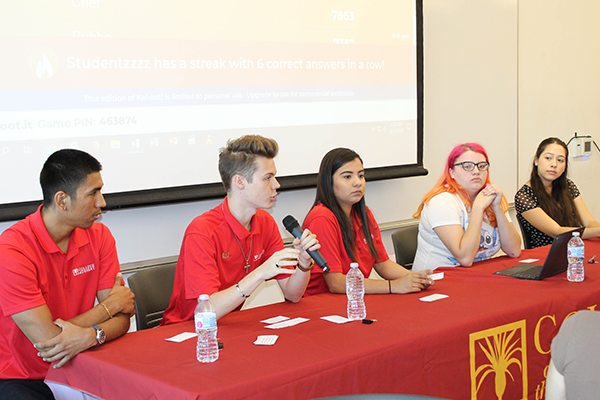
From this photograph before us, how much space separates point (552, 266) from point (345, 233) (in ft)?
3.05

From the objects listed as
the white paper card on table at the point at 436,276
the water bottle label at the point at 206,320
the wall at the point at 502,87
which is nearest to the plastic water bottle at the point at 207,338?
the water bottle label at the point at 206,320

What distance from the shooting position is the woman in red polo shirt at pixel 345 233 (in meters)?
2.36

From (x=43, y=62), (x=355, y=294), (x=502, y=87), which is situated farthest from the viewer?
(x=502, y=87)

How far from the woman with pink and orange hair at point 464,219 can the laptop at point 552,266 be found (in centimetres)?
28

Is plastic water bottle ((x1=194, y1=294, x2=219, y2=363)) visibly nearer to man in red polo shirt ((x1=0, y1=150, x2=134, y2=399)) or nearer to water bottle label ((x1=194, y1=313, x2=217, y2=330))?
water bottle label ((x1=194, y1=313, x2=217, y2=330))

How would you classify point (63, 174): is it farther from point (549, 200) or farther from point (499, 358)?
point (549, 200)

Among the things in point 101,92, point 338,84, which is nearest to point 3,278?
point 101,92

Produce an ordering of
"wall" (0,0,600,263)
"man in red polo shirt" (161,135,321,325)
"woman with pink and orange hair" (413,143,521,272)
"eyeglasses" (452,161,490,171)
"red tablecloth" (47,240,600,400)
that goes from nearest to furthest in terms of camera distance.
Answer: "red tablecloth" (47,240,600,400) < "man in red polo shirt" (161,135,321,325) < "woman with pink and orange hair" (413,143,521,272) < "eyeglasses" (452,161,490,171) < "wall" (0,0,600,263)

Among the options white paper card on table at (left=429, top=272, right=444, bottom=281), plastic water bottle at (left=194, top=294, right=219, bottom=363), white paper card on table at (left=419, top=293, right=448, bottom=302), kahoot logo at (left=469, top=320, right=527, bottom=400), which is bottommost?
kahoot logo at (left=469, top=320, right=527, bottom=400)

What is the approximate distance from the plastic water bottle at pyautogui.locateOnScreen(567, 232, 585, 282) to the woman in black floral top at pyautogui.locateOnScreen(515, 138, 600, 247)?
97 centimetres

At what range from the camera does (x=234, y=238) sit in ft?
7.32

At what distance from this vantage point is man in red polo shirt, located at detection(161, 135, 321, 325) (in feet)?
6.83

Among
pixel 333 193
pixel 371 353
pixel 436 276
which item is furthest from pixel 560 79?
pixel 371 353

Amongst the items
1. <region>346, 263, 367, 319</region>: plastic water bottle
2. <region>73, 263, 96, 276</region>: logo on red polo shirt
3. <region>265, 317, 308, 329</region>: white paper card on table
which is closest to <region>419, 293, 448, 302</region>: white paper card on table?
<region>346, 263, 367, 319</region>: plastic water bottle
